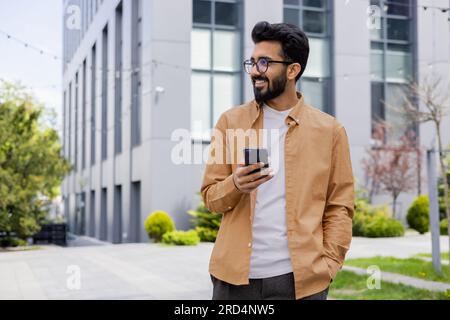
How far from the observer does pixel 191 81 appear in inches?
403

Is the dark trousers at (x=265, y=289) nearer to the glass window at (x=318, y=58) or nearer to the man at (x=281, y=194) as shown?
the man at (x=281, y=194)

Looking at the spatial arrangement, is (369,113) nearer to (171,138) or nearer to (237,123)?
(171,138)

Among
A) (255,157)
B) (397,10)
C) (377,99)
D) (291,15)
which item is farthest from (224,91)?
(255,157)

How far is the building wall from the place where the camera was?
1056cm

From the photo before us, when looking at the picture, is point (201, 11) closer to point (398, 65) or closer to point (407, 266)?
point (407, 266)

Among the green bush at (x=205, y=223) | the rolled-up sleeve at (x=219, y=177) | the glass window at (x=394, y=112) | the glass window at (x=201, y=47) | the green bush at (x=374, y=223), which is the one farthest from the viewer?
the glass window at (x=394, y=112)

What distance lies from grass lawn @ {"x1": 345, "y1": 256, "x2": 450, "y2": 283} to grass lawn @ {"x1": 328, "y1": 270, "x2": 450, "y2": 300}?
2.18 ft

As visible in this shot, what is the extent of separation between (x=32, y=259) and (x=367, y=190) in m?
9.38

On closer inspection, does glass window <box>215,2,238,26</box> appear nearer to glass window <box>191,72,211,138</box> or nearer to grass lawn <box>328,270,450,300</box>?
glass window <box>191,72,211,138</box>

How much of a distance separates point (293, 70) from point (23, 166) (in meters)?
11.9

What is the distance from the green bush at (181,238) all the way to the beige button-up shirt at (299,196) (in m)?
9.57

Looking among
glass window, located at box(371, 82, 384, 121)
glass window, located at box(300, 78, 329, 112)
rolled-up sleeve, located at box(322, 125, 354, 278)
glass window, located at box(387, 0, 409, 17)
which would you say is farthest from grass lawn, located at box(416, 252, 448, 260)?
rolled-up sleeve, located at box(322, 125, 354, 278)

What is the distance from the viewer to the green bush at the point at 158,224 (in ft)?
37.7

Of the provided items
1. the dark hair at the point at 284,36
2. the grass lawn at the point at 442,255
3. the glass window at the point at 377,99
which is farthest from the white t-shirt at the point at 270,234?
the glass window at the point at 377,99
